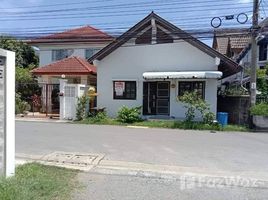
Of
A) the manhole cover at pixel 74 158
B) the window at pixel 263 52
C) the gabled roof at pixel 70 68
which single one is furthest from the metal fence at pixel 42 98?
the window at pixel 263 52

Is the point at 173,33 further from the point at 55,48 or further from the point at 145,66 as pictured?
the point at 55,48

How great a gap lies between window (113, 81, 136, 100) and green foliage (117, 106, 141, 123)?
1658mm

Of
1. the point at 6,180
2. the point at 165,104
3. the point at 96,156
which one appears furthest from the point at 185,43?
the point at 6,180

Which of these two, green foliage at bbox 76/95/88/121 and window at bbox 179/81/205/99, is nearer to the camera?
green foliage at bbox 76/95/88/121

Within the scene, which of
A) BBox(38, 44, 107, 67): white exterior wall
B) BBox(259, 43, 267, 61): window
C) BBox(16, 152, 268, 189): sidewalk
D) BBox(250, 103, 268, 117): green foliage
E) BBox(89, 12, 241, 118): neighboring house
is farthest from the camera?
BBox(38, 44, 107, 67): white exterior wall

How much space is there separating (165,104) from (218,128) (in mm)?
4775

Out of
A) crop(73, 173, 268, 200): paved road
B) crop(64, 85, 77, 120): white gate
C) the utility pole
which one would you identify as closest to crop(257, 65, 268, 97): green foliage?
the utility pole

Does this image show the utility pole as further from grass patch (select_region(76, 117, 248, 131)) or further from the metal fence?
the metal fence

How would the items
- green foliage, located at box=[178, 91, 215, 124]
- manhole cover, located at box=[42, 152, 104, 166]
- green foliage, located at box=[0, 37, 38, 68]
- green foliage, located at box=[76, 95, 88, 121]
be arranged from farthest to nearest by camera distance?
green foliage, located at box=[0, 37, 38, 68], green foliage, located at box=[76, 95, 88, 121], green foliage, located at box=[178, 91, 215, 124], manhole cover, located at box=[42, 152, 104, 166]

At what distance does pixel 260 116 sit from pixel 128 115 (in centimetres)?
696

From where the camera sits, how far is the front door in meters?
21.9

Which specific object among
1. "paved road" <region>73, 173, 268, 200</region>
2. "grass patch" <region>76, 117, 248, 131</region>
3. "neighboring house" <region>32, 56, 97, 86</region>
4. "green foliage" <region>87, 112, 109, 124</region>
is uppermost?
Answer: "neighboring house" <region>32, 56, 97, 86</region>

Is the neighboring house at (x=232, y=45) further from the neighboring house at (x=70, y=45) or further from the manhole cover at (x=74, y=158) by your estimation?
the manhole cover at (x=74, y=158)

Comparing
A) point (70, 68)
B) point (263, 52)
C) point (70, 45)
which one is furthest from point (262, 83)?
point (70, 45)
